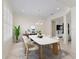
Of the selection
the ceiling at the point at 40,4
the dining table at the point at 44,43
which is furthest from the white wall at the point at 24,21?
the dining table at the point at 44,43

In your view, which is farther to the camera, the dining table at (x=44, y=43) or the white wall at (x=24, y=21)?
the white wall at (x=24, y=21)

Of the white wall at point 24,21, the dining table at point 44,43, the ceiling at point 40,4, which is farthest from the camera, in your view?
the white wall at point 24,21

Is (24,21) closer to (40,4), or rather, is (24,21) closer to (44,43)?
(40,4)

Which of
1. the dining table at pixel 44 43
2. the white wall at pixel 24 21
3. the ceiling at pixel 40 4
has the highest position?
the ceiling at pixel 40 4

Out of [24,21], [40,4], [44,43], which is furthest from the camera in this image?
[24,21]

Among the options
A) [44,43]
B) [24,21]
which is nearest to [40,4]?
[44,43]

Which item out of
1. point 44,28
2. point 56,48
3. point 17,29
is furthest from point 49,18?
point 56,48

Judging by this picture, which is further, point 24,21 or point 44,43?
point 24,21

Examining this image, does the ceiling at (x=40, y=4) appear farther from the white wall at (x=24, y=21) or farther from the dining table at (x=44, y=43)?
the white wall at (x=24, y=21)

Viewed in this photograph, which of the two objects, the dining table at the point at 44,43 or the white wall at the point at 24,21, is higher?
the white wall at the point at 24,21

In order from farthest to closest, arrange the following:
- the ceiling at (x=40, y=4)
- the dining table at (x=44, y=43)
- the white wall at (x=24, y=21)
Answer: the white wall at (x=24, y=21) < the ceiling at (x=40, y=4) < the dining table at (x=44, y=43)
